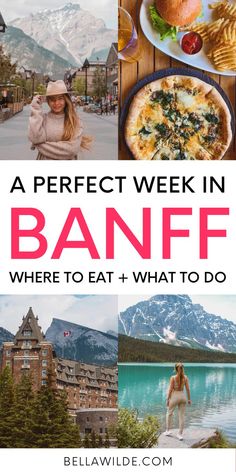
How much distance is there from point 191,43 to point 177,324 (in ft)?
6.00

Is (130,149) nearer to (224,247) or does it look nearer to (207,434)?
(224,247)

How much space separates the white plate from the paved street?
0.55 m

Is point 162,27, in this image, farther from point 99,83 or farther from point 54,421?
point 54,421

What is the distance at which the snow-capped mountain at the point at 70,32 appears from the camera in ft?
20.5

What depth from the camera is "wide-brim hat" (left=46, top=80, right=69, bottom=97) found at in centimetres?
629

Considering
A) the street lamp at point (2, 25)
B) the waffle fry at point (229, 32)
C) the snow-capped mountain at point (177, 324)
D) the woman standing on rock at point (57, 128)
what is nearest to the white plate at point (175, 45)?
the waffle fry at point (229, 32)

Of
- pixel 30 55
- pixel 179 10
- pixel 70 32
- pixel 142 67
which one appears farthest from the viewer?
pixel 70 32

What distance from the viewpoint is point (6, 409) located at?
20.6 ft

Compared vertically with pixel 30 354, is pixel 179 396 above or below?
below

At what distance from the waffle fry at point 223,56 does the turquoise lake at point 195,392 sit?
195 centimetres

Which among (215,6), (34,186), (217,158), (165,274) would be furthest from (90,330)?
(215,6)

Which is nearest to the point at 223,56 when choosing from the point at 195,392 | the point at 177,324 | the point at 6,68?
the point at 6,68

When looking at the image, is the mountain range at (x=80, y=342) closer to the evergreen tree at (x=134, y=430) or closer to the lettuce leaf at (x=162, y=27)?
the evergreen tree at (x=134, y=430)

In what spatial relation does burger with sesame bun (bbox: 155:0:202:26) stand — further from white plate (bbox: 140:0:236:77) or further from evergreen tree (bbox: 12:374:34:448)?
evergreen tree (bbox: 12:374:34:448)
